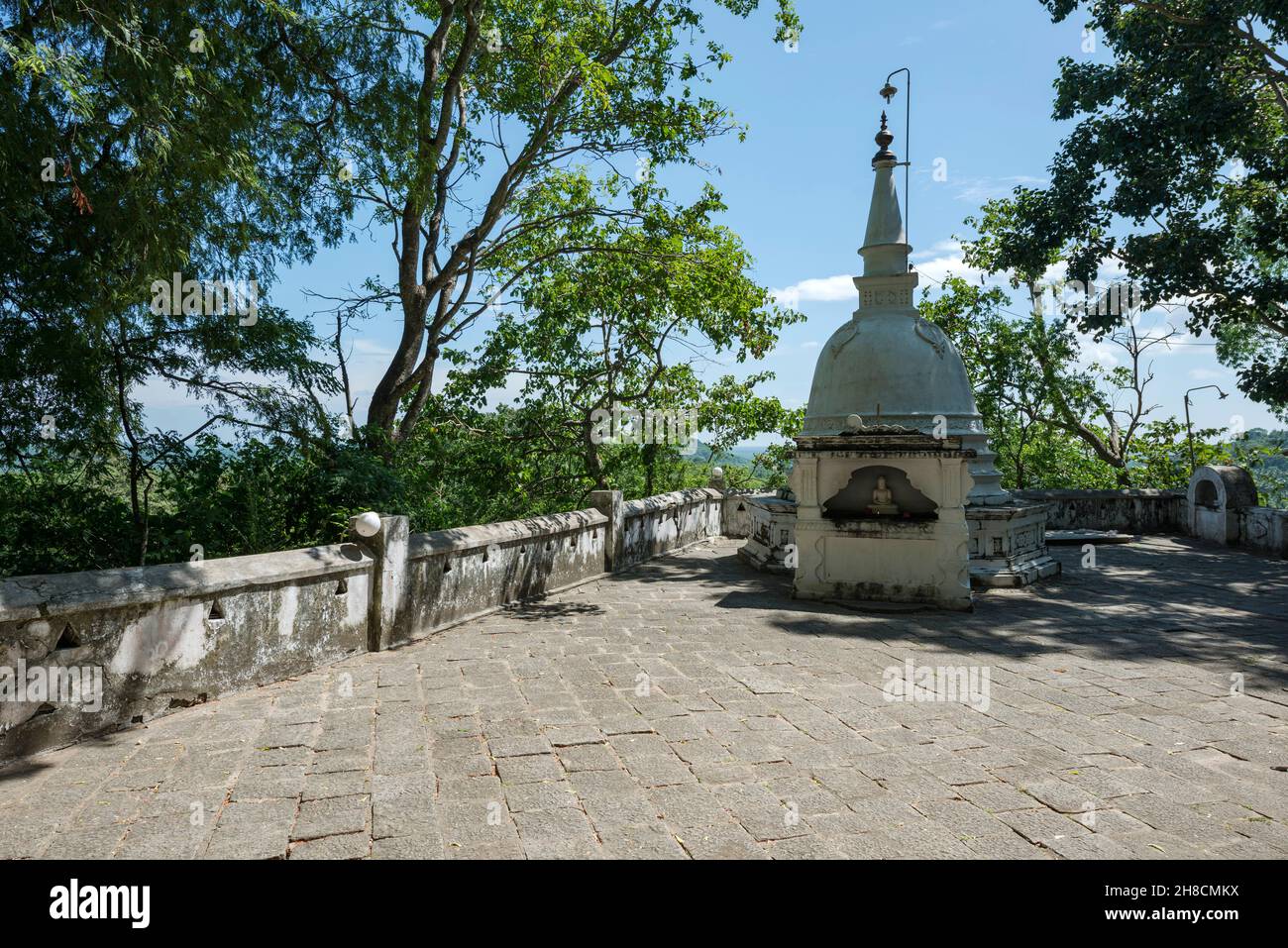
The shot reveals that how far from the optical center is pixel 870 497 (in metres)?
11.0

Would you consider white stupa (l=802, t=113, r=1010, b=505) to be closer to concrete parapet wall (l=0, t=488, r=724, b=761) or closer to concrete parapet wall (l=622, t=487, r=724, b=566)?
concrete parapet wall (l=622, t=487, r=724, b=566)

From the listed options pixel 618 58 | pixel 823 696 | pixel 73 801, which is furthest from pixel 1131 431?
pixel 73 801

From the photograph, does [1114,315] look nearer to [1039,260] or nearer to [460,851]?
[1039,260]

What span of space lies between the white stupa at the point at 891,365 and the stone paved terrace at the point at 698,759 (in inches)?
218

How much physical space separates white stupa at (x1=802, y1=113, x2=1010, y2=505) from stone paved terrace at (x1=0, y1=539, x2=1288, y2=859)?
553cm

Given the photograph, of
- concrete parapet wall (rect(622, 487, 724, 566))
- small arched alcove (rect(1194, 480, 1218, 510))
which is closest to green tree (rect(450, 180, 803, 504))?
concrete parapet wall (rect(622, 487, 724, 566))

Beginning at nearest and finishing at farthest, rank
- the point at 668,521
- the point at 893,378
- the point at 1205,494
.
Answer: the point at 893,378 → the point at 668,521 → the point at 1205,494

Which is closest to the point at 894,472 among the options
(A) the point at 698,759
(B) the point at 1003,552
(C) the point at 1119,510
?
(B) the point at 1003,552

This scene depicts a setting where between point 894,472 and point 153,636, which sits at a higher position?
point 894,472

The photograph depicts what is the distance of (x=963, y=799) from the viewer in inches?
150

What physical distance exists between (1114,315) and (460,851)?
58.1 ft

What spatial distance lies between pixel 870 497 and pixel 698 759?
24.3ft

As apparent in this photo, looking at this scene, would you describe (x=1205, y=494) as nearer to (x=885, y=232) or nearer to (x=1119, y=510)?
(x=1119, y=510)

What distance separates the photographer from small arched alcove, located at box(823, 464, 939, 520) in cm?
1001
